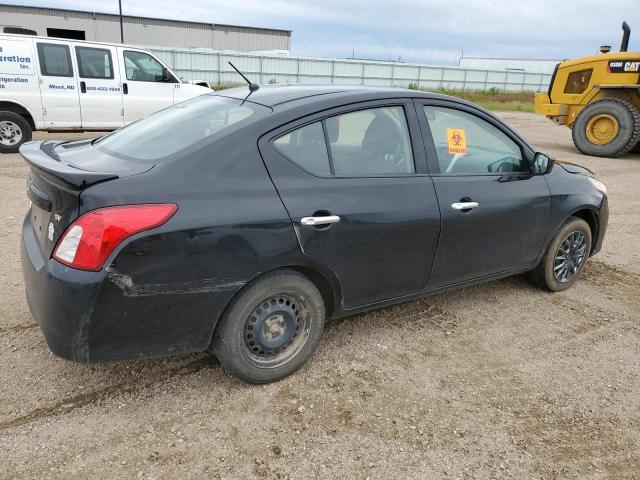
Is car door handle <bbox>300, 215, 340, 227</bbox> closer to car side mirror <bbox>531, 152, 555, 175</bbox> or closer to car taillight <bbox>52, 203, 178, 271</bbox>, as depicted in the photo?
car taillight <bbox>52, 203, 178, 271</bbox>

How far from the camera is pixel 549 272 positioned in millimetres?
4160

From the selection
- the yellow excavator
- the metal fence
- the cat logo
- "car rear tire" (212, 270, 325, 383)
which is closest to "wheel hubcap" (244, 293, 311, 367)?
"car rear tire" (212, 270, 325, 383)

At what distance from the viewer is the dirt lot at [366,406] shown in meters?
2.34

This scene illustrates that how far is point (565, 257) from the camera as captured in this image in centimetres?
424

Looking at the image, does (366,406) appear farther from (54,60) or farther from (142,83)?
(142,83)

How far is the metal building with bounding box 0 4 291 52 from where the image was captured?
44625 millimetres

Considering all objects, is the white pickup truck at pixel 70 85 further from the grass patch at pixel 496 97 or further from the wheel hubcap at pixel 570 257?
the grass patch at pixel 496 97

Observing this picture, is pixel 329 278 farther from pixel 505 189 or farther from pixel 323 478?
pixel 505 189

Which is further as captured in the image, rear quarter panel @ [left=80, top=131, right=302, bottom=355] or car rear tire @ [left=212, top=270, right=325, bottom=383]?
car rear tire @ [left=212, top=270, right=325, bottom=383]

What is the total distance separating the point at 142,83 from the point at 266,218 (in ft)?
29.8

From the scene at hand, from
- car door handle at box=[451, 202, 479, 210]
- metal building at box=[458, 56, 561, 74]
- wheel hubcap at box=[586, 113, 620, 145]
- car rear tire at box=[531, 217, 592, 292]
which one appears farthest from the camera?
metal building at box=[458, 56, 561, 74]

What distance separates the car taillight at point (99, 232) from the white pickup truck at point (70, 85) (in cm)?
851

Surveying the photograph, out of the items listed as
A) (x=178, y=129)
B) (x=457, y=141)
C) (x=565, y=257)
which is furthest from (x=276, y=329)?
(x=565, y=257)

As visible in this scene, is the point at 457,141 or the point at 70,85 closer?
the point at 457,141
